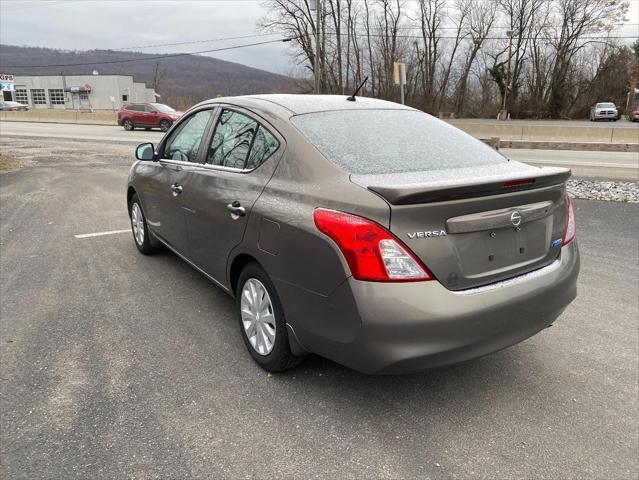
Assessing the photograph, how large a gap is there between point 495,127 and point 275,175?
23616 mm

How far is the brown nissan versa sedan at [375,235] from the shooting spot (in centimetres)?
245

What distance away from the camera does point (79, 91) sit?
86.6 metres

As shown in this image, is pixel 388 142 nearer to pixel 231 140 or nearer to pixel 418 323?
pixel 231 140

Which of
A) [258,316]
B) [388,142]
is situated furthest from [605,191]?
[258,316]

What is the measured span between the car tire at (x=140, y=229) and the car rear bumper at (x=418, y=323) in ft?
10.7

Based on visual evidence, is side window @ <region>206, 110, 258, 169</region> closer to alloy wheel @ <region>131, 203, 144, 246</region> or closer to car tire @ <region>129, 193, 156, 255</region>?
car tire @ <region>129, 193, 156, 255</region>

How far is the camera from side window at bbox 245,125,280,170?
3251 millimetres

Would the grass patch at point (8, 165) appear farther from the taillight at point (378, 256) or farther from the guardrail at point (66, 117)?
the guardrail at point (66, 117)

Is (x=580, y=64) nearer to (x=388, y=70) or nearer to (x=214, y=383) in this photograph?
(x=388, y=70)

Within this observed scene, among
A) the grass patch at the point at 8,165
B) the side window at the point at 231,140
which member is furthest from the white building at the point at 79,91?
the side window at the point at 231,140

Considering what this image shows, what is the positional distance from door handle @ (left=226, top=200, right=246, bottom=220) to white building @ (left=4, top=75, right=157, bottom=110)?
292 feet

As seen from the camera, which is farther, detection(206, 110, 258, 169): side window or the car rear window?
detection(206, 110, 258, 169): side window

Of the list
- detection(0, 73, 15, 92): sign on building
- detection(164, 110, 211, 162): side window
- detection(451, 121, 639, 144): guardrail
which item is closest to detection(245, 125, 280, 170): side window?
detection(164, 110, 211, 162): side window

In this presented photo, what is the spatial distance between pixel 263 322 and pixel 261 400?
0.48 metres
